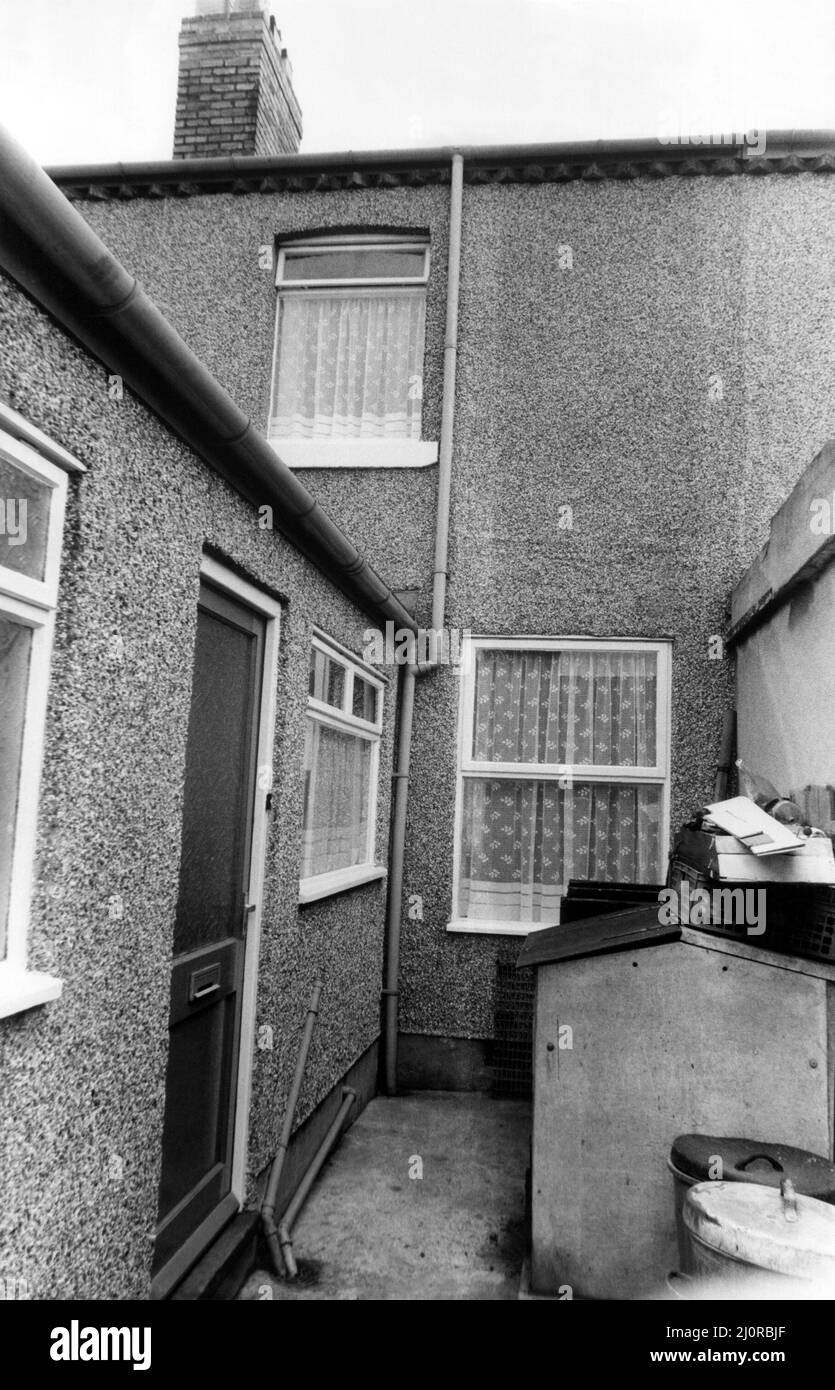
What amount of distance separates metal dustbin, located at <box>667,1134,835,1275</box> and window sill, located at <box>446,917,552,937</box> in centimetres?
285

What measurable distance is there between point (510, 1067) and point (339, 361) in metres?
5.25

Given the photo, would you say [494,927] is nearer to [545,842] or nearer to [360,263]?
[545,842]

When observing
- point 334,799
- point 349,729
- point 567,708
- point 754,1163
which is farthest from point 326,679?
point 754,1163

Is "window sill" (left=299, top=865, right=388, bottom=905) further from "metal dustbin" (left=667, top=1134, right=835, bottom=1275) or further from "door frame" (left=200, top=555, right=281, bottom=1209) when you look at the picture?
"metal dustbin" (left=667, top=1134, right=835, bottom=1275)

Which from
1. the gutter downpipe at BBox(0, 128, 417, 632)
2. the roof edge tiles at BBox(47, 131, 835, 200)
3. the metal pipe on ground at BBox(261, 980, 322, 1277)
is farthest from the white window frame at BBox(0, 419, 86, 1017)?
the roof edge tiles at BBox(47, 131, 835, 200)

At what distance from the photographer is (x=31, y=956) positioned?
2104 mm

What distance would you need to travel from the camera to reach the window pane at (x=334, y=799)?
4.59m

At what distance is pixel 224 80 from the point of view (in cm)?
711

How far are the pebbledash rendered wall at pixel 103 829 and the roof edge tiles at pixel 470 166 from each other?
4.86 m

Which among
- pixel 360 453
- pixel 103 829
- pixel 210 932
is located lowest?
pixel 210 932

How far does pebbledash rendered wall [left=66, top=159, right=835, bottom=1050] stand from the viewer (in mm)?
6133

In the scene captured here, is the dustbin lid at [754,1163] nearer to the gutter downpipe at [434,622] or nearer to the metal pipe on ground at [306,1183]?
the metal pipe on ground at [306,1183]

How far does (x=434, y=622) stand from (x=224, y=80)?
478cm

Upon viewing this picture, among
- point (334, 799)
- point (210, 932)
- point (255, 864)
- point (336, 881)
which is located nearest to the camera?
point (210, 932)
